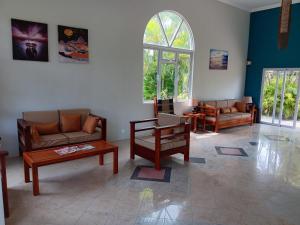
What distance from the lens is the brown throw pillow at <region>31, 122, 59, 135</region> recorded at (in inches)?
156

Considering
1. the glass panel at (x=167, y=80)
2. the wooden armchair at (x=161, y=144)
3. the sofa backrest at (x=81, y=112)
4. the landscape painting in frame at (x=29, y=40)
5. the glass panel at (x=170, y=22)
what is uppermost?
the glass panel at (x=170, y=22)

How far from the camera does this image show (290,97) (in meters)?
7.35

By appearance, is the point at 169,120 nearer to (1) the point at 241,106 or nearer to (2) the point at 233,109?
(2) the point at 233,109

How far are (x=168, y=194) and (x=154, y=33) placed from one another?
4.31 meters

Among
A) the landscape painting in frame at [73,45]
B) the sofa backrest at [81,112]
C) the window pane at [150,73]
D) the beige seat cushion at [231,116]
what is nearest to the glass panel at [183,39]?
the window pane at [150,73]

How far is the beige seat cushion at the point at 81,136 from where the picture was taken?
13.0ft

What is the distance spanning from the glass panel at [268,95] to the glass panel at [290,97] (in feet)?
1.33

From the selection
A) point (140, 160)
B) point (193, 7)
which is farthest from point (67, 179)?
point (193, 7)

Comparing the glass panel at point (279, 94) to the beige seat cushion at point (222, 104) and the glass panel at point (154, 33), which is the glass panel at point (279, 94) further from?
the glass panel at point (154, 33)

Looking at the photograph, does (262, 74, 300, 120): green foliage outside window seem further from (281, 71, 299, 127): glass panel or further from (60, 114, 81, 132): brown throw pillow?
(60, 114, 81, 132): brown throw pillow

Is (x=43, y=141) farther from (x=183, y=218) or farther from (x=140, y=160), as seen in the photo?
(x=183, y=218)

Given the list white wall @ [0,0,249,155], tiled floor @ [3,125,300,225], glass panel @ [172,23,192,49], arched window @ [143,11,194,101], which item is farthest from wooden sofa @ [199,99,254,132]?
tiled floor @ [3,125,300,225]

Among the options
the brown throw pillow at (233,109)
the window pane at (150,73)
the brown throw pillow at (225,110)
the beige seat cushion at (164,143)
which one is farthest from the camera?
the brown throw pillow at (233,109)

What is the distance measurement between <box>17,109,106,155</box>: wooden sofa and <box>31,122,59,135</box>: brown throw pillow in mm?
76
